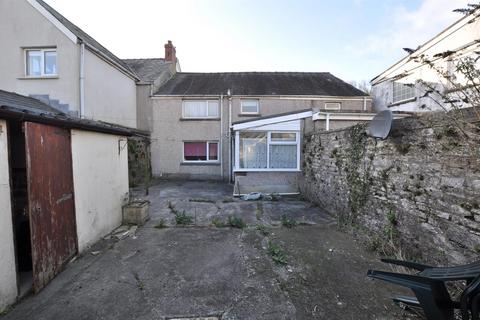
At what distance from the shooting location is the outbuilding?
3037 millimetres

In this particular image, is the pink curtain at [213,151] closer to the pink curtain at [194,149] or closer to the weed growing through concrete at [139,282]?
the pink curtain at [194,149]

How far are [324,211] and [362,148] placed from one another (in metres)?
2.82

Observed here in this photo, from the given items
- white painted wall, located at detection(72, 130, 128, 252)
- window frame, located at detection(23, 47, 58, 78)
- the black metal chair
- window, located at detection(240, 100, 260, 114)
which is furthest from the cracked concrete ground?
window, located at detection(240, 100, 260, 114)

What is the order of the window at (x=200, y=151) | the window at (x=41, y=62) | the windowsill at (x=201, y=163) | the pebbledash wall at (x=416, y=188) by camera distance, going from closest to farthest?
the pebbledash wall at (x=416, y=188), the window at (x=41, y=62), the windowsill at (x=201, y=163), the window at (x=200, y=151)

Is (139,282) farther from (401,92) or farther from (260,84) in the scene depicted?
(260,84)

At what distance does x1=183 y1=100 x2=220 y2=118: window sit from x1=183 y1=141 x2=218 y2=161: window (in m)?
1.61

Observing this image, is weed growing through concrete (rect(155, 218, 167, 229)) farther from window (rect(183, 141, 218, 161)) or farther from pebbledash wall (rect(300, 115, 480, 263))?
window (rect(183, 141, 218, 161))

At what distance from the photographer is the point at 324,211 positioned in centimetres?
764

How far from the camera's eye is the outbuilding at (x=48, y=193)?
3037 mm

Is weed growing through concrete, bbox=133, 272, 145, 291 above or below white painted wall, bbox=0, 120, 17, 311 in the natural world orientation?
below

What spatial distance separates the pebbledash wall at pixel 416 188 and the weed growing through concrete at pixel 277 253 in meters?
2.05

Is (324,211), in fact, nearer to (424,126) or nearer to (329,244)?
(329,244)

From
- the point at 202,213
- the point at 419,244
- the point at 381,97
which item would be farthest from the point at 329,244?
the point at 381,97

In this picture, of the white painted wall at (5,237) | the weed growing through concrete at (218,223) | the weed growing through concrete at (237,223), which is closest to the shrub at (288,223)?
the weed growing through concrete at (237,223)
